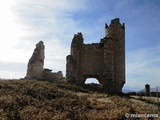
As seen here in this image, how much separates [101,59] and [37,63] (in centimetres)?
815

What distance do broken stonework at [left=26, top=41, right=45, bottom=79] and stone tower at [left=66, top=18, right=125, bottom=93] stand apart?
4.53 metres

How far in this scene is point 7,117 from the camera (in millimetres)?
11852

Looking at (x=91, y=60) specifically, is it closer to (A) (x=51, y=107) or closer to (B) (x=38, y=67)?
(B) (x=38, y=67)

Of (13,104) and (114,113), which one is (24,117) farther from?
(114,113)

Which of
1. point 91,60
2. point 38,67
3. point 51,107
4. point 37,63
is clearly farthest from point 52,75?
point 51,107

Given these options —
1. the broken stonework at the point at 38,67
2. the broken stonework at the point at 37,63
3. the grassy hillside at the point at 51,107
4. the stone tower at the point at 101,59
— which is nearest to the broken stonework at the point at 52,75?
the broken stonework at the point at 38,67

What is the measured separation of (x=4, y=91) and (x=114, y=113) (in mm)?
7874

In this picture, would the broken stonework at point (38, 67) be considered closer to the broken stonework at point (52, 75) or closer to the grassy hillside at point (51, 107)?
the broken stonework at point (52, 75)

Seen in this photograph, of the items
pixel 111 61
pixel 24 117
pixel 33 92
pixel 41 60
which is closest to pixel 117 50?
pixel 111 61

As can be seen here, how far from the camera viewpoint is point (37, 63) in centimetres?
3070

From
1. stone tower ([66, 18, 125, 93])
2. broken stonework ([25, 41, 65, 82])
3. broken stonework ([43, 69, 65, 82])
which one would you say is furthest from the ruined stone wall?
broken stonework ([43, 69, 65, 82])

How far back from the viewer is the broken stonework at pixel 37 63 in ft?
98.4

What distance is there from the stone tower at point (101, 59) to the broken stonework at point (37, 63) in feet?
14.9

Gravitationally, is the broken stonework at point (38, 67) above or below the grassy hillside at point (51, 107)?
above
